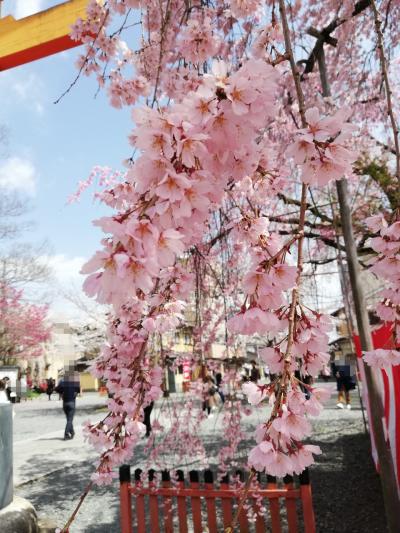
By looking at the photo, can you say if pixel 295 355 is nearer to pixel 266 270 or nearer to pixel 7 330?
pixel 266 270

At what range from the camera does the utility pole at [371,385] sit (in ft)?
10.2

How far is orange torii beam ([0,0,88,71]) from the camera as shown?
150 inches

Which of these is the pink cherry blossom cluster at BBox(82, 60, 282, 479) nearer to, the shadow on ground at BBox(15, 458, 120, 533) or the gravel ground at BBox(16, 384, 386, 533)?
the gravel ground at BBox(16, 384, 386, 533)

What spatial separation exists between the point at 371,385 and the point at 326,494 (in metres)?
1.77

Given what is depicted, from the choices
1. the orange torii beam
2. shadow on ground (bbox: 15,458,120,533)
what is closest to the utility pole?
the orange torii beam

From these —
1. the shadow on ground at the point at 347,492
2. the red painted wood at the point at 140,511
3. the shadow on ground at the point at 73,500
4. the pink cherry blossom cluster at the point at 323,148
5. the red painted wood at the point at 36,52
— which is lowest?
the shadow on ground at the point at 73,500

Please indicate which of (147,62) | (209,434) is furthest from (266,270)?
(209,434)

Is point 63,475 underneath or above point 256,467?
underneath

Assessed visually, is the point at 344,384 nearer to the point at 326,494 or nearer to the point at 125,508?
the point at 326,494

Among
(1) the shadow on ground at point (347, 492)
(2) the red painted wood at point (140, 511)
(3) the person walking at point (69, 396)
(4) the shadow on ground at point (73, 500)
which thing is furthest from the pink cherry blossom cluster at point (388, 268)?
(3) the person walking at point (69, 396)

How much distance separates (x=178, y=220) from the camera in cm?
82

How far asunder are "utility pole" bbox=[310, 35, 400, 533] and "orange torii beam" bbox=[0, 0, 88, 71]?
2333 millimetres

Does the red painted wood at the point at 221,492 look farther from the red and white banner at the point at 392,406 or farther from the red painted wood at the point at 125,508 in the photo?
the red and white banner at the point at 392,406

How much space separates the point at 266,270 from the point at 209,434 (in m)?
8.46
